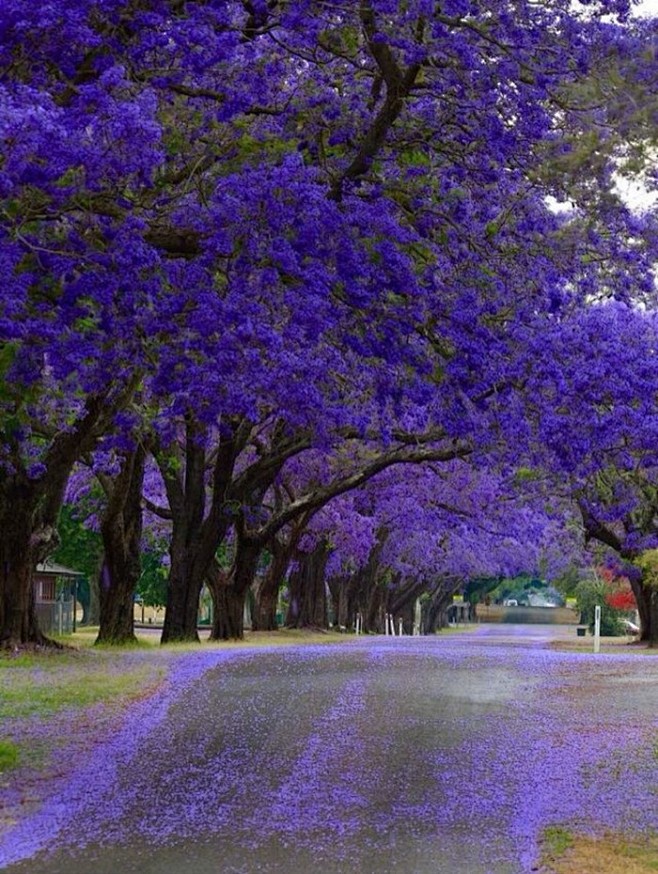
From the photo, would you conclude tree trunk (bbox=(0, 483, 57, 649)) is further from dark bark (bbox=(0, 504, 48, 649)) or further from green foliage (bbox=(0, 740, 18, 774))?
green foliage (bbox=(0, 740, 18, 774))

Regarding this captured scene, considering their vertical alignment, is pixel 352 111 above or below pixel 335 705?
above

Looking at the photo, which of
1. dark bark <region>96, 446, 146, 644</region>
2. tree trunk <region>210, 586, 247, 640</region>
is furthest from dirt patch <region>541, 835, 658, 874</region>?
tree trunk <region>210, 586, 247, 640</region>

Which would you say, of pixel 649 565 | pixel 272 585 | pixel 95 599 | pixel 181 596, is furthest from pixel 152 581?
pixel 181 596

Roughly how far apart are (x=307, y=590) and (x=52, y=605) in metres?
8.64

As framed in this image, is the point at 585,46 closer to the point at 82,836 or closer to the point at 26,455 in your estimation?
the point at 82,836

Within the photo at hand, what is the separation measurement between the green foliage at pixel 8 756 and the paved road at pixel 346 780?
2.17 feet

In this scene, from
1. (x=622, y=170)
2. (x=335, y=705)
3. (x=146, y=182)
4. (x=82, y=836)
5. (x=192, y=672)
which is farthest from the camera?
(x=192, y=672)

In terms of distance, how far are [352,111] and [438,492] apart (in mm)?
27881

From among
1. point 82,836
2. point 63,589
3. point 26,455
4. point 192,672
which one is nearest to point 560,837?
point 82,836

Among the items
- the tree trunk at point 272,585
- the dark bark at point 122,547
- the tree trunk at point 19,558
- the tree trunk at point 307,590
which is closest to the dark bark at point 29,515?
the tree trunk at point 19,558

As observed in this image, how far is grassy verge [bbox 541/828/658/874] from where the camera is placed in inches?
306

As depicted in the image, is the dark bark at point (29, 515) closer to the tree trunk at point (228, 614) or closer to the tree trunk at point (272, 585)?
the tree trunk at point (228, 614)

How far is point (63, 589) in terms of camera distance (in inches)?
2381

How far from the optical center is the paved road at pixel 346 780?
8.05 metres
